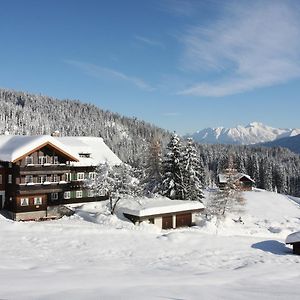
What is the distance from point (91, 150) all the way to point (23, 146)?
1352 cm

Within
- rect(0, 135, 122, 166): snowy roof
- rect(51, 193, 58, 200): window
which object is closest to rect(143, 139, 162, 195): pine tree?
rect(0, 135, 122, 166): snowy roof

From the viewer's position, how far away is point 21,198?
41.3 meters

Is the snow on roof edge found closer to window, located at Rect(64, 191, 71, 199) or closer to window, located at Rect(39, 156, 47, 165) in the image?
window, located at Rect(64, 191, 71, 199)

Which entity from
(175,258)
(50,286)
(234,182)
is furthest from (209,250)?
(234,182)

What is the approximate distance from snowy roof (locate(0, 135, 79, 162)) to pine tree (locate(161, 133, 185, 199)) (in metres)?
14.7

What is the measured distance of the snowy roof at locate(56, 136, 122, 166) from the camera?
49778 millimetres

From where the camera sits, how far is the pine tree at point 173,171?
53.4m

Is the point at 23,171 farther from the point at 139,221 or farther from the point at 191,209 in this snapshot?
the point at 191,209

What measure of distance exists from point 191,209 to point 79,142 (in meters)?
17.9

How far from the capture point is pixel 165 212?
46656 millimetres

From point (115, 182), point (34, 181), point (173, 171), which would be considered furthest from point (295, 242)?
point (34, 181)

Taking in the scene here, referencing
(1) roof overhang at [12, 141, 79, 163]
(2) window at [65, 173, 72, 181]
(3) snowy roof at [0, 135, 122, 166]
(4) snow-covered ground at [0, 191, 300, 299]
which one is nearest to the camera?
(4) snow-covered ground at [0, 191, 300, 299]

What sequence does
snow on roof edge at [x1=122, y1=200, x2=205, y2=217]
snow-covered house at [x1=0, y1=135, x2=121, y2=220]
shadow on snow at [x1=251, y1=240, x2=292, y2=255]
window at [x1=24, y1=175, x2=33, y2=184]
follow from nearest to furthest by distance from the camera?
1. shadow on snow at [x1=251, y1=240, x2=292, y2=255]
2. snow-covered house at [x1=0, y1=135, x2=121, y2=220]
3. window at [x1=24, y1=175, x2=33, y2=184]
4. snow on roof edge at [x1=122, y1=200, x2=205, y2=217]

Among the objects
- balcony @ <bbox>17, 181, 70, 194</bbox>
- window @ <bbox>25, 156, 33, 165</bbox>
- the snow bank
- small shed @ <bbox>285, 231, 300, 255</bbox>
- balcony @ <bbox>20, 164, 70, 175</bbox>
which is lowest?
the snow bank
